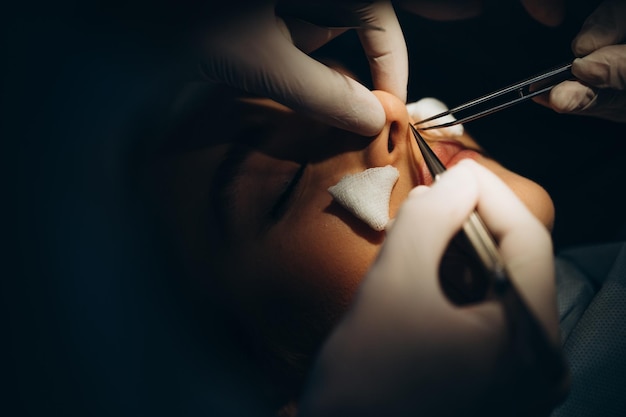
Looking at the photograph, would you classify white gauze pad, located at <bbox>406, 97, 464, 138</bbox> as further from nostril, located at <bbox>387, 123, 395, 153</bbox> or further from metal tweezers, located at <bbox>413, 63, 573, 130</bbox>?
nostril, located at <bbox>387, 123, 395, 153</bbox>

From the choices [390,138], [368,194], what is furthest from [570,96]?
[368,194]

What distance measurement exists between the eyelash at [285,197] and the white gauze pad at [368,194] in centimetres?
13

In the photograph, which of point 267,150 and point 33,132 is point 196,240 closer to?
point 267,150

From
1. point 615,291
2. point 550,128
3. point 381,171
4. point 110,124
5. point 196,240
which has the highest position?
point 110,124

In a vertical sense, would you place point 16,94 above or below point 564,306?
above

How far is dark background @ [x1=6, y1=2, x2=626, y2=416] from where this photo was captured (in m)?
0.98

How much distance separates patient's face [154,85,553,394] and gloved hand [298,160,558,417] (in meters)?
0.19

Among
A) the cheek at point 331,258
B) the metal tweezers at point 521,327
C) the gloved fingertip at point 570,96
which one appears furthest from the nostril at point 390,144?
the gloved fingertip at point 570,96

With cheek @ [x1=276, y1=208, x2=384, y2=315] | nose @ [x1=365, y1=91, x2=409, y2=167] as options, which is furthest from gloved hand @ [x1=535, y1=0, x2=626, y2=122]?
cheek @ [x1=276, y1=208, x2=384, y2=315]

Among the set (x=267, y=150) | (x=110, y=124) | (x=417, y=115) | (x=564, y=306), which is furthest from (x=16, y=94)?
(x=564, y=306)

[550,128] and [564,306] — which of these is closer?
[564,306]

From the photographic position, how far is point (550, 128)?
150 cm

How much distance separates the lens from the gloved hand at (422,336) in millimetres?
700

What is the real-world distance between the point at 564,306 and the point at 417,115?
861mm
